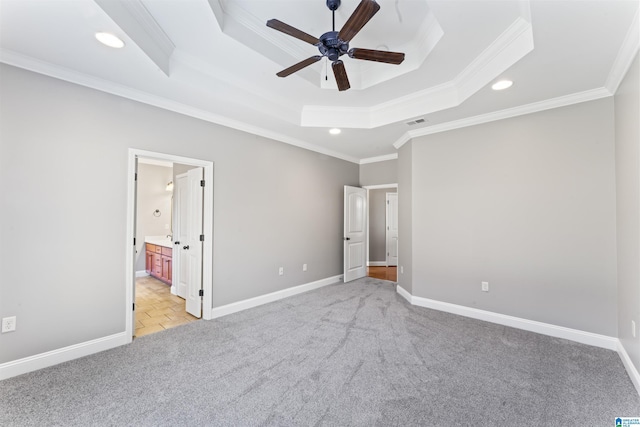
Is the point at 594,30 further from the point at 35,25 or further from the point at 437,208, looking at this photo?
the point at 35,25

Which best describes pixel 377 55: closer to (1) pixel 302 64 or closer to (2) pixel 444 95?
(1) pixel 302 64

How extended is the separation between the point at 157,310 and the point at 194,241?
1.17 m

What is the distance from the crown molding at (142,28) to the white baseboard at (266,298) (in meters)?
2.85

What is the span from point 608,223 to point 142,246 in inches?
302

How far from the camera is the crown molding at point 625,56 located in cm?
190

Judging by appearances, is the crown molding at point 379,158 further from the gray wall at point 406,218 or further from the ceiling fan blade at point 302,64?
the ceiling fan blade at point 302,64

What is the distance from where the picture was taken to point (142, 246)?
598 cm

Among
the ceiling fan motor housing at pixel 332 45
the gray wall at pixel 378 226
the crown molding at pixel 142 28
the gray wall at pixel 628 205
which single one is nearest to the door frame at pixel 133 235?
the crown molding at pixel 142 28

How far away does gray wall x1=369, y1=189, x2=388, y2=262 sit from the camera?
771 centimetres

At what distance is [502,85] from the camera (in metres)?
2.70

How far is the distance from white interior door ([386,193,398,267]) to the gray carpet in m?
4.42

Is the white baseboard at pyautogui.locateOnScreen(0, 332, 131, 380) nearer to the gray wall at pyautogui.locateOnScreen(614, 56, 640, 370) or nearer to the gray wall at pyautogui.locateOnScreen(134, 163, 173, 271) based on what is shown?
the gray wall at pyautogui.locateOnScreen(134, 163, 173, 271)

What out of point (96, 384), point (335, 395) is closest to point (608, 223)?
point (335, 395)

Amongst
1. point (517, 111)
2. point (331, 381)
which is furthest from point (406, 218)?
point (331, 381)
